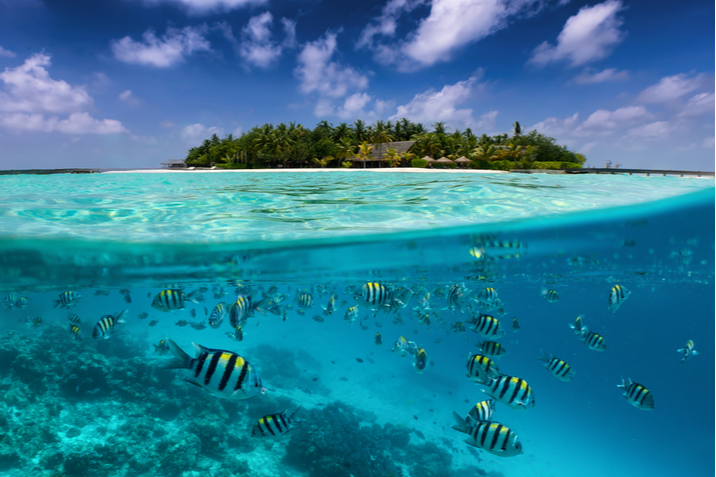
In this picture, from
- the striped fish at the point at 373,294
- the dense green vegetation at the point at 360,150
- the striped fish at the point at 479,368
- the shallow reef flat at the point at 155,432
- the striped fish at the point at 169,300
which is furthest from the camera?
the dense green vegetation at the point at 360,150

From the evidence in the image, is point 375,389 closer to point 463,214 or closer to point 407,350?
point 407,350

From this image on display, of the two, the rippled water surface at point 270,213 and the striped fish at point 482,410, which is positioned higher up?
the rippled water surface at point 270,213

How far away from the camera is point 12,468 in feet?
25.2

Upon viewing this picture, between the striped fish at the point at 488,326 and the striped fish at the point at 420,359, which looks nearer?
the striped fish at the point at 488,326

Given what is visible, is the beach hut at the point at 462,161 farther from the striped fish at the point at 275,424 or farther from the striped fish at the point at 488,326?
the striped fish at the point at 275,424

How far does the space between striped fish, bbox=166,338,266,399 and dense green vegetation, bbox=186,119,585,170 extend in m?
57.0

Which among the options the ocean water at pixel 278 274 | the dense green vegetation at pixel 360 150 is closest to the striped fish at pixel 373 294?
the ocean water at pixel 278 274

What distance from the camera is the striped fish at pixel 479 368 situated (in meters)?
5.19

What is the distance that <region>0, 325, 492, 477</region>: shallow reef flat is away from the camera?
26.5 ft

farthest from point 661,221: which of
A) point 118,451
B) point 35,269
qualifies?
point 35,269

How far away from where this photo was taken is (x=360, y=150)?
2566 inches

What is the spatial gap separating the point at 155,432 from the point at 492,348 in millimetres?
8153

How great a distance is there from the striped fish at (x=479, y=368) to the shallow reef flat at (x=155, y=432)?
4.55 m

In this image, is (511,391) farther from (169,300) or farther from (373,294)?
(169,300)
